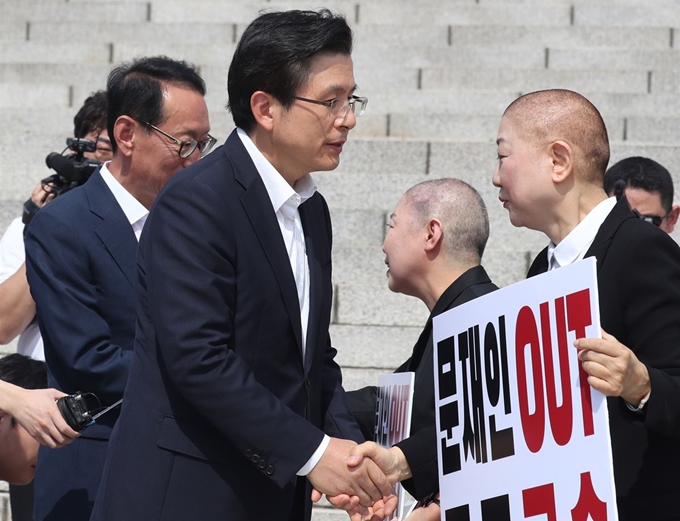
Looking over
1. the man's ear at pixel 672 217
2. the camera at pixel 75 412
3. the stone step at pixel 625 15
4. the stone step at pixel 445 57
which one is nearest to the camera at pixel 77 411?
the camera at pixel 75 412

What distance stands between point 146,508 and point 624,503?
111cm

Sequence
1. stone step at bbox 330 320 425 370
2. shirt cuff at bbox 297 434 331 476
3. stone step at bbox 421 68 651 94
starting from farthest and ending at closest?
stone step at bbox 421 68 651 94 → stone step at bbox 330 320 425 370 → shirt cuff at bbox 297 434 331 476

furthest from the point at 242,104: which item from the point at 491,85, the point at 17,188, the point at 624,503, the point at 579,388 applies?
the point at 491,85

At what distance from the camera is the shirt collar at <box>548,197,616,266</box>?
2.85m

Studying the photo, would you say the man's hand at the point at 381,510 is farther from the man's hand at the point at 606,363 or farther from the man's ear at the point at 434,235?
the man's hand at the point at 606,363

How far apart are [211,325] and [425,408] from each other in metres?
0.88

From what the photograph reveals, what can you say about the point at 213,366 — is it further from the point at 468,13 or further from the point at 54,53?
the point at 468,13

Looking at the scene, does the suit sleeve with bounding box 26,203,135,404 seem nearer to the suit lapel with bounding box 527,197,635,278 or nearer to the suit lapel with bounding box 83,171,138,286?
the suit lapel with bounding box 83,171,138,286

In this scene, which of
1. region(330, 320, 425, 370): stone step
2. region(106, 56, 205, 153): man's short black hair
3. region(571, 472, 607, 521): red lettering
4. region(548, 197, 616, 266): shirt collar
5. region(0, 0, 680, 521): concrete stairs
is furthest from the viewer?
region(0, 0, 680, 521): concrete stairs

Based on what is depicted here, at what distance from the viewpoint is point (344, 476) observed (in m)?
2.81

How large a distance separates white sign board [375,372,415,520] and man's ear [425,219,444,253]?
0.44m

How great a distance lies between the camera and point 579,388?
2.49 m

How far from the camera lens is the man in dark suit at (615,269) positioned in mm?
2543

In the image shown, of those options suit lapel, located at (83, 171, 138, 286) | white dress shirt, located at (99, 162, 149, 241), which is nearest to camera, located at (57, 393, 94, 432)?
suit lapel, located at (83, 171, 138, 286)
